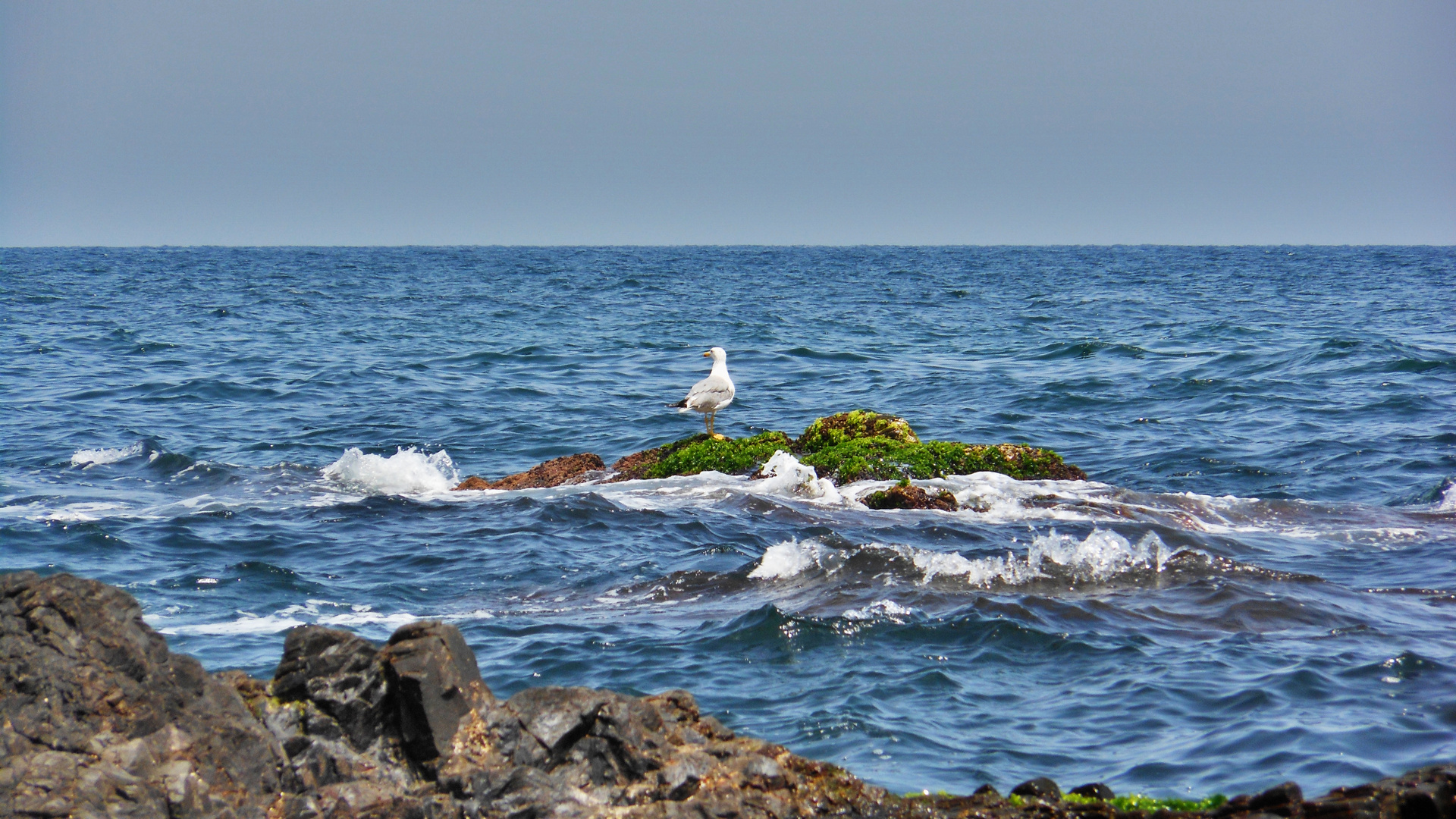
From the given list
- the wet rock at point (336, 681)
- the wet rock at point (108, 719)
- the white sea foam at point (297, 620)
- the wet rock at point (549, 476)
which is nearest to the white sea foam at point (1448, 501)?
the wet rock at point (549, 476)

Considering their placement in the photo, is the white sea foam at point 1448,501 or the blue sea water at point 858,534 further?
the white sea foam at point 1448,501

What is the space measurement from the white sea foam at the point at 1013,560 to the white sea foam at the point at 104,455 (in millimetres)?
11047

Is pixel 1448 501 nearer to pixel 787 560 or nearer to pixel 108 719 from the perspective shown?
pixel 787 560

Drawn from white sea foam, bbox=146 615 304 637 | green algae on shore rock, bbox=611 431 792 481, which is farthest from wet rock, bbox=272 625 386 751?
green algae on shore rock, bbox=611 431 792 481

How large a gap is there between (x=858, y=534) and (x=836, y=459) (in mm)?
3377

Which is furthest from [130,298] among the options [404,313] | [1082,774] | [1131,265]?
[1131,265]

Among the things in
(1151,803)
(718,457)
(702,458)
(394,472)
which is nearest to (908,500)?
(718,457)

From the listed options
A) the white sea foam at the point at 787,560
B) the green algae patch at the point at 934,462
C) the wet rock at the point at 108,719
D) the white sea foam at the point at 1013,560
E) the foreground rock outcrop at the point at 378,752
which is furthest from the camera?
the green algae patch at the point at 934,462

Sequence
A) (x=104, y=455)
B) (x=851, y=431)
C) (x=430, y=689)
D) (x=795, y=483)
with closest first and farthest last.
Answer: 1. (x=430, y=689)
2. (x=795, y=483)
3. (x=851, y=431)
4. (x=104, y=455)

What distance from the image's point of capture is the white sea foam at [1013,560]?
9422 mm

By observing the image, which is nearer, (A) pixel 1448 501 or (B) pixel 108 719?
(B) pixel 108 719

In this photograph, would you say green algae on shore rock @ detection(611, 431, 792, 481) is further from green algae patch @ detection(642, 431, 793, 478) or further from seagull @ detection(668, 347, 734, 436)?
seagull @ detection(668, 347, 734, 436)

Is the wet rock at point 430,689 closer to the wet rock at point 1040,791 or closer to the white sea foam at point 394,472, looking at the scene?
the wet rock at point 1040,791

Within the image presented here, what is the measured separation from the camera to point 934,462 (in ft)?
46.5
